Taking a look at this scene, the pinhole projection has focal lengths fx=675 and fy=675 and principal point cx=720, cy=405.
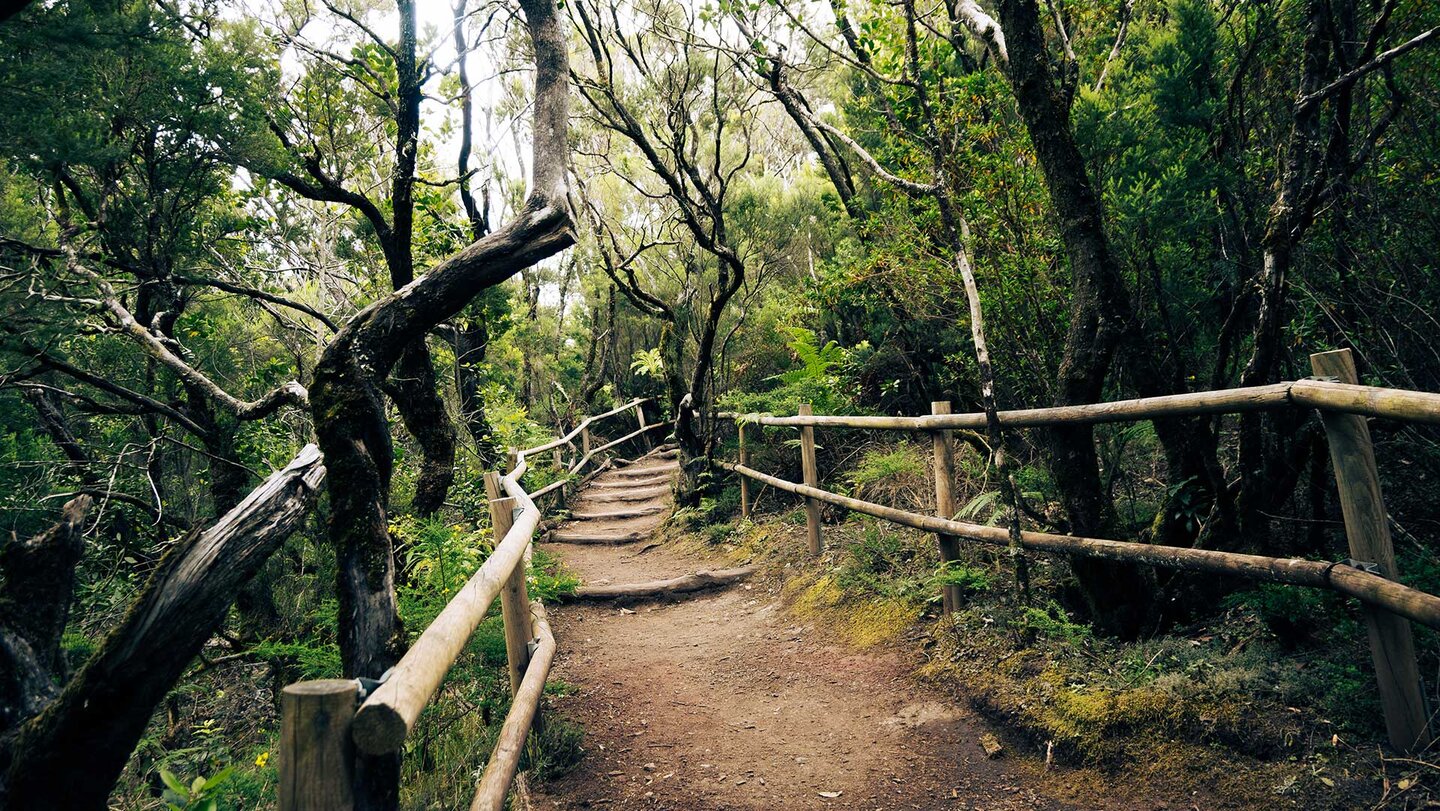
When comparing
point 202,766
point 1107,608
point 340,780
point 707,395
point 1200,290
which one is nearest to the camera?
point 340,780

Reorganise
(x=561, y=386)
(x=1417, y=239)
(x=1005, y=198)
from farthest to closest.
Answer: (x=561, y=386), (x=1005, y=198), (x=1417, y=239)

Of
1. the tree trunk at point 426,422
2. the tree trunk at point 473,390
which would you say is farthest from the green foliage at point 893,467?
the tree trunk at point 473,390

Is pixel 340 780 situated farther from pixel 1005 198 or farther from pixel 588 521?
pixel 588 521

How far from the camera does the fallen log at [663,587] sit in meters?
6.58

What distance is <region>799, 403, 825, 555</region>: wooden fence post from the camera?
6.16m

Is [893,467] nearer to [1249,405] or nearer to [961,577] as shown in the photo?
[961,577]

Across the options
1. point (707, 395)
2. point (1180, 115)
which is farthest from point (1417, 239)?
point (707, 395)

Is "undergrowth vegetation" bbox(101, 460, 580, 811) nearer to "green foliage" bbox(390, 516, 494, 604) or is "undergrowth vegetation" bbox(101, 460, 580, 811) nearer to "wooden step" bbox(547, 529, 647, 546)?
"green foliage" bbox(390, 516, 494, 604)

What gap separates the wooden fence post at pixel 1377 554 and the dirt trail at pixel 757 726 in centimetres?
87

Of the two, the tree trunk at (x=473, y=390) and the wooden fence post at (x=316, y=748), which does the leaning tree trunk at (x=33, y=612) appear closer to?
the wooden fence post at (x=316, y=748)

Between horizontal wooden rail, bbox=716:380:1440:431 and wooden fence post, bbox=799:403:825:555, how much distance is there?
2.20m

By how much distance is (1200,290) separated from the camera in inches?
158

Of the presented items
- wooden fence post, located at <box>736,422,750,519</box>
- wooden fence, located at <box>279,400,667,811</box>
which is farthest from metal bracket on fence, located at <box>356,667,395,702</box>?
wooden fence post, located at <box>736,422,750,519</box>

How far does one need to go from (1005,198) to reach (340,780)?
4867 millimetres
